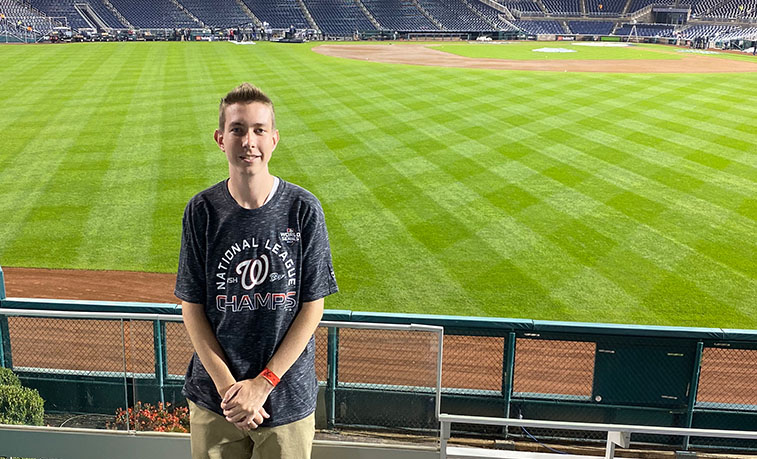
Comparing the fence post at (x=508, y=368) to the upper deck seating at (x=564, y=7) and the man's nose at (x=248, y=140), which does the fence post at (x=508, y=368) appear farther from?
the upper deck seating at (x=564, y=7)

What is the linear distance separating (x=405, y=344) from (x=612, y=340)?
2.80 meters

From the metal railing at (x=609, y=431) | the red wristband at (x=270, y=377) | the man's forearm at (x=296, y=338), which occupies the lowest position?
the metal railing at (x=609, y=431)

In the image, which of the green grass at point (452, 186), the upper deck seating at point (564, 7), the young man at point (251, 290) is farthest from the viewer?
the upper deck seating at point (564, 7)

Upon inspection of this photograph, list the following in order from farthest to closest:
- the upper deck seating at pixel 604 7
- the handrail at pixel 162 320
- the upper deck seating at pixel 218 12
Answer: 1. the upper deck seating at pixel 604 7
2. the upper deck seating at pixel 218 12
3. the handrail at pixel 162 320

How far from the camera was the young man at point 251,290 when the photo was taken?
3156mm

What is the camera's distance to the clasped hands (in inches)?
120

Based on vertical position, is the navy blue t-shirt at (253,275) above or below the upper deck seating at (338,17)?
below

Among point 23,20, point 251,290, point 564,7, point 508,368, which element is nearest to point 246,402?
point 251,290

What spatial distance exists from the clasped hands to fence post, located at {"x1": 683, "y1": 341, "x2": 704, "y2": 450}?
5429 millimetres

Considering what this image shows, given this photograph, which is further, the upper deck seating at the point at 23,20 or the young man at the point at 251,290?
the upper deck seating at the point at 23,20

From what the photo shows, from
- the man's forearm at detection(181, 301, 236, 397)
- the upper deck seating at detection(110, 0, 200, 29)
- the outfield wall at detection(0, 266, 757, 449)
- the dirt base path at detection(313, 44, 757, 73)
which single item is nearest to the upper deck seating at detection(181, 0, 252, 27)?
the upper deck seating at detection(110, 0, 200, 29)

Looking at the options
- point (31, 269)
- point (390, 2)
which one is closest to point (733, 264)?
point (31, 269)

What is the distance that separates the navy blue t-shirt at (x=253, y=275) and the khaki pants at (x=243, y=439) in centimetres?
5

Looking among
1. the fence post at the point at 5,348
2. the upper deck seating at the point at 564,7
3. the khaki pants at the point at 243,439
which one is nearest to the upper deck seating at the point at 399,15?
the upper deck seating at the point at 564,7
